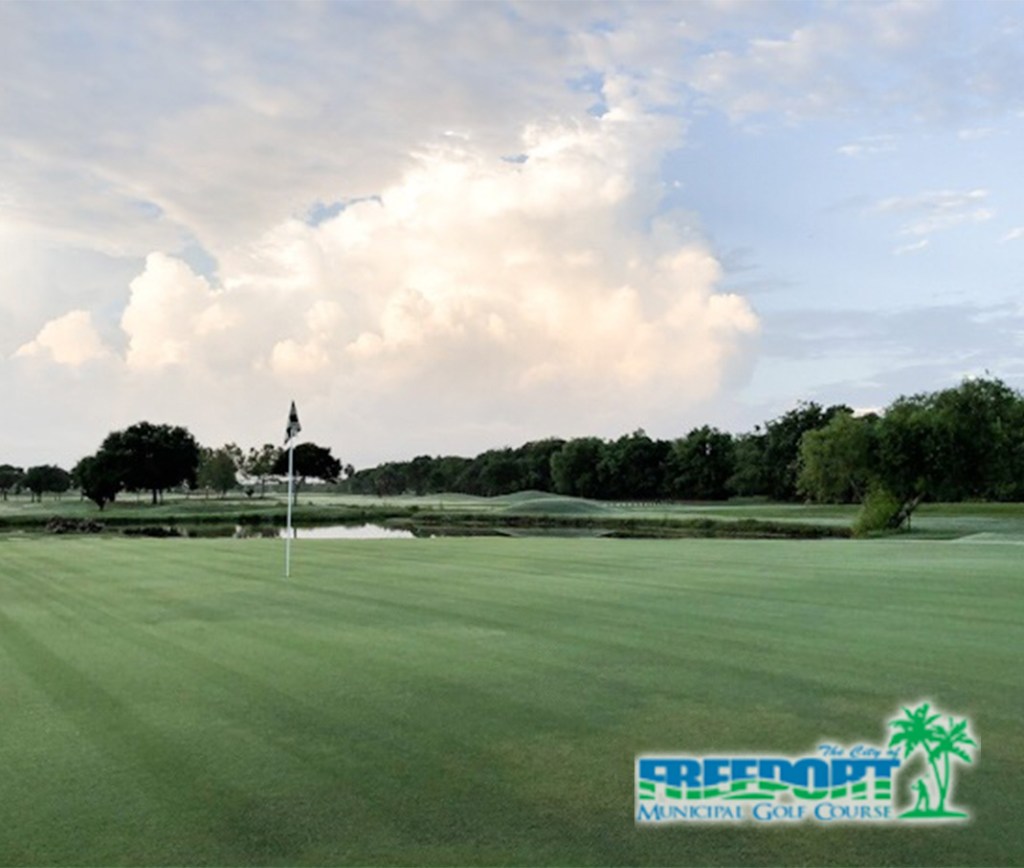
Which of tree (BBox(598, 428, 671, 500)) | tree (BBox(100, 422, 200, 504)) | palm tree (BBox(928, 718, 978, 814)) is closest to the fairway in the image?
palm tree (BBox(928, 718, 978, 814))

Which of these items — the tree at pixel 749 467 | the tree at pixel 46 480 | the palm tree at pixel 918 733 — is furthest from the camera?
the tree at pixel 46 480

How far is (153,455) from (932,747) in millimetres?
102814

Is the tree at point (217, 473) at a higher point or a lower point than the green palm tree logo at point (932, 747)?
higher

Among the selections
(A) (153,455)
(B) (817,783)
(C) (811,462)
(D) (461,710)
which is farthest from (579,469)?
(B) (817,783)

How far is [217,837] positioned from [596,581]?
528 inches

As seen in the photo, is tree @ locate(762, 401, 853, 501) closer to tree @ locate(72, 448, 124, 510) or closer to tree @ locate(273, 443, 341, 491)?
tree @ locate(72, 448, 124, 510)

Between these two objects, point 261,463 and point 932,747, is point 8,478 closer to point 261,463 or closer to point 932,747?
point 261,463

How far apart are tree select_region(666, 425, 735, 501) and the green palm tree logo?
384ft

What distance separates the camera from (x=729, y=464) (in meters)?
124

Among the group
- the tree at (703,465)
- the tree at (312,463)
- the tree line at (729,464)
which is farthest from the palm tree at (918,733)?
the tree at (312,463)

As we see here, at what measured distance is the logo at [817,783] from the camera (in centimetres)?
556

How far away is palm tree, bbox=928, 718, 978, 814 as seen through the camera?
20.2ft

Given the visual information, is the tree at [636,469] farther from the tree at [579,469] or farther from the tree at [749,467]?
the tree at [749,467]

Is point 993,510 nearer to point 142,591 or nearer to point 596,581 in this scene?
point 596,581
